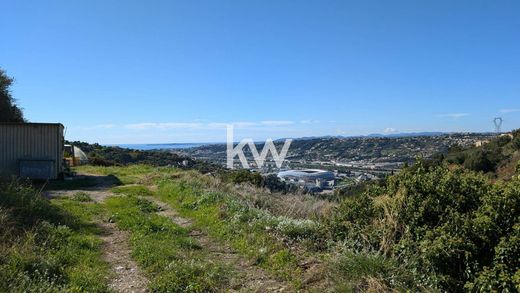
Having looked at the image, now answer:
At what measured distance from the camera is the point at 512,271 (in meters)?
3.71

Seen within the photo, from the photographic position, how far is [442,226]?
463 centimetres

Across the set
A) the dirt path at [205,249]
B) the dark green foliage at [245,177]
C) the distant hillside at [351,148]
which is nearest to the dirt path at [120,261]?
the dirt path at [205,249]

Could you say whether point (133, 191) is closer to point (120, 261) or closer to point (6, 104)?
point (120, 261)

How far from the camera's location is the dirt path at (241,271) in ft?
15.9

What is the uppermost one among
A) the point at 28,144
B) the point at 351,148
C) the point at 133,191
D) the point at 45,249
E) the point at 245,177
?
the point at 28,144

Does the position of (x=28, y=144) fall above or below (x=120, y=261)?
above

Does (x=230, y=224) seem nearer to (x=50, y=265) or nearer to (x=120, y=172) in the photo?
(x=50, y=265)

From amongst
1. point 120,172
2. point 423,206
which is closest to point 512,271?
point 423,206

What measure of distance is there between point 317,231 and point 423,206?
1.96 meters

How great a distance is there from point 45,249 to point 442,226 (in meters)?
5.46

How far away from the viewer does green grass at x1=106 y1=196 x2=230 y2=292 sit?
15.9ft

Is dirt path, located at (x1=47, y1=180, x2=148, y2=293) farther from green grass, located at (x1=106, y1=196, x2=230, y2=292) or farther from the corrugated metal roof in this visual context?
the corrugated metal roof

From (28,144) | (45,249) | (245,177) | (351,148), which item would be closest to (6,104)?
(28,144)

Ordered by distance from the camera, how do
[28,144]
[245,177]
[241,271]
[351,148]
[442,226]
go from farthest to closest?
1. [351,148]
2. [245,177]
3. [28,144]
4. [241,271]
5. [442,226]
